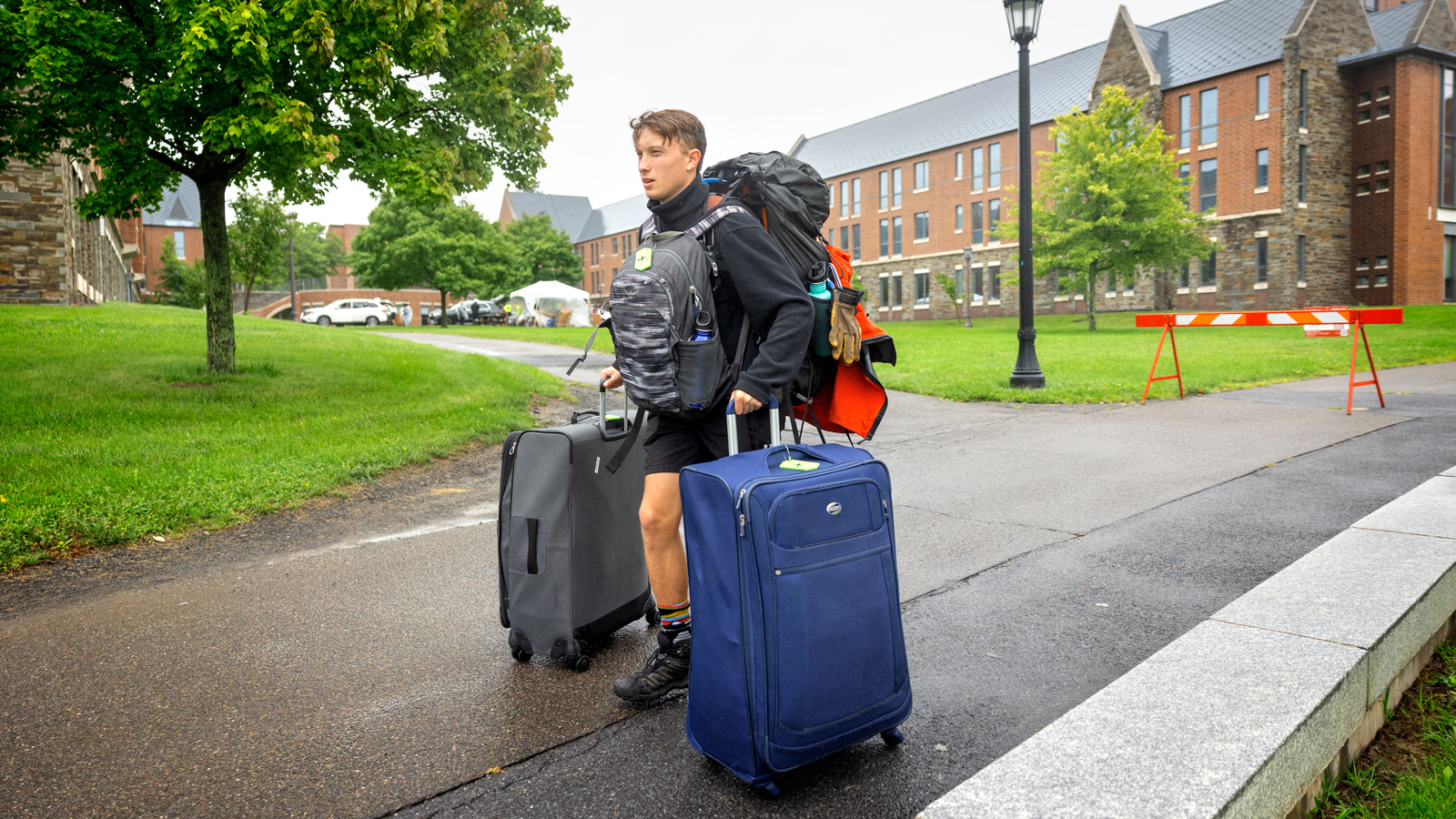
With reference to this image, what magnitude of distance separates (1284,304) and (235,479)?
4433cm

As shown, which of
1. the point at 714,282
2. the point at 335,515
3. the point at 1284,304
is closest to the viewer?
the point at 714,282

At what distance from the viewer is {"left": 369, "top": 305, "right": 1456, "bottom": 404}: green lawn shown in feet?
41.6

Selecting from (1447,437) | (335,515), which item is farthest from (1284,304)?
(335,515)

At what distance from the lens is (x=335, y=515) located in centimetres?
605

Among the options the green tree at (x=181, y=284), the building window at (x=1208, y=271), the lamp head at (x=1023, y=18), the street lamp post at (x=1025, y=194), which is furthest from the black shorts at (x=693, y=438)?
the green tree at (x=181, y=284)

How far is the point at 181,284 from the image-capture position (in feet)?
173

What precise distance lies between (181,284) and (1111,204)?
51004mm

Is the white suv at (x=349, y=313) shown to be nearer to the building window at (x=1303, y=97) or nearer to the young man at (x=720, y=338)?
the building window at (x=1303, y=97)

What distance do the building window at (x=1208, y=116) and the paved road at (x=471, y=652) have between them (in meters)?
42.8

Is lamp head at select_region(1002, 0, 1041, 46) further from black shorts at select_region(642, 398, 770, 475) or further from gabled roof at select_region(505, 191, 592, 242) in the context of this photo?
gabled roof at select_region(505, 191, 592, 242)

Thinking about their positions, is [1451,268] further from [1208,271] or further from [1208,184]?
[1208,184]

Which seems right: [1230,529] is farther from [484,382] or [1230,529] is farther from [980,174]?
[980,174]

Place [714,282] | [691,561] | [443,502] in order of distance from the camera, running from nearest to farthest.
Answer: [691,561] → [714,282] → [443,502]

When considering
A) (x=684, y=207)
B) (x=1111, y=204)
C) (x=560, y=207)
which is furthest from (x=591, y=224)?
(x=684, y=207)
